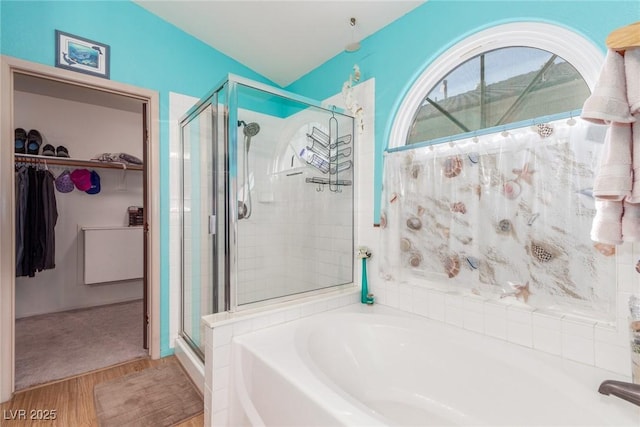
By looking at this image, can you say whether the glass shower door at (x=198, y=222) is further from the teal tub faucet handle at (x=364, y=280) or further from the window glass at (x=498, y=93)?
the window glass at (x=498, y=93)

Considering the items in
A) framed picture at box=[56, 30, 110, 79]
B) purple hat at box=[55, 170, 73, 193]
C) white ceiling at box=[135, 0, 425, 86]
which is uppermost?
white ceiling at box=[135, 0, 425, 86]

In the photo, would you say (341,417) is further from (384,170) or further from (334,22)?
(334,22)

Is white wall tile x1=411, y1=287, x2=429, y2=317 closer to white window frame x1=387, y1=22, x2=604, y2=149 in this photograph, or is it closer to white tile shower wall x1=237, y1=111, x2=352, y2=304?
white tile shower wall x1=237, y1=111, x2=352, y2=304

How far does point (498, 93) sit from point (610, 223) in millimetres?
985

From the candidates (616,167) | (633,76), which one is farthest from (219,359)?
(633,76)

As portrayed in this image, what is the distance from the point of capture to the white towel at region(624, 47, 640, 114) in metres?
0.94

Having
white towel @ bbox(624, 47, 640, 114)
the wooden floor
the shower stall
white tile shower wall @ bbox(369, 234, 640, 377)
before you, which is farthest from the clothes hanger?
the wooden floor

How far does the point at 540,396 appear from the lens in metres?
1.23

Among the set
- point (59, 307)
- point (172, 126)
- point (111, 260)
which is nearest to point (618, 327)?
point (172, 126)

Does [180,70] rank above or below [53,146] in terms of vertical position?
above

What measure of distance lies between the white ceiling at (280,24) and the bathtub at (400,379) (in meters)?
2.06

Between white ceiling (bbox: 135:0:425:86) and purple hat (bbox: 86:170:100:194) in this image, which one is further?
purple hat (bbox: 86:170:100:194)

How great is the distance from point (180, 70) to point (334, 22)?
4.45 feet

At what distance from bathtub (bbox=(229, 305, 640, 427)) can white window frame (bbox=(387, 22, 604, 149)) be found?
48.7 inches
